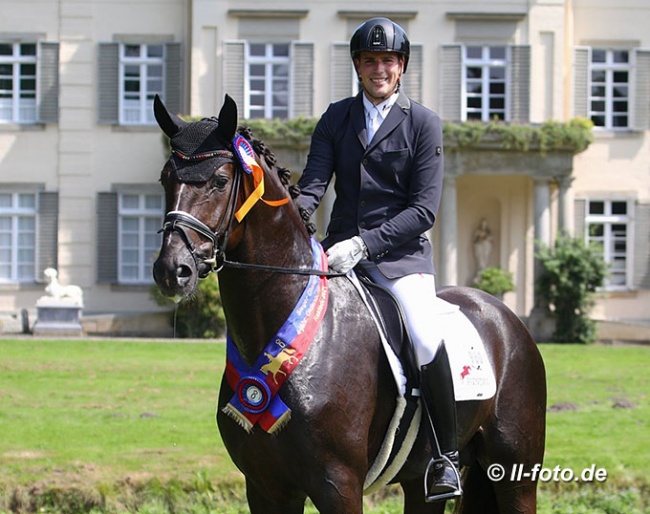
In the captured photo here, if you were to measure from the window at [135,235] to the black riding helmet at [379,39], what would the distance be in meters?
21.0

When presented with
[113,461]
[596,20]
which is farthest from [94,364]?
[596,20]

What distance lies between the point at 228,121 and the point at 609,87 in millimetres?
23321

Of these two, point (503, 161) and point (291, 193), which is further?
point (503, 161)

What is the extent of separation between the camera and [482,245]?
2584cm

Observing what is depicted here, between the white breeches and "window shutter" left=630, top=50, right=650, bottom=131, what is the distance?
881 inches

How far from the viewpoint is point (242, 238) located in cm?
435

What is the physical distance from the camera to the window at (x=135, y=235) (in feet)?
84.2

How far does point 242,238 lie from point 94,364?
11420 mm

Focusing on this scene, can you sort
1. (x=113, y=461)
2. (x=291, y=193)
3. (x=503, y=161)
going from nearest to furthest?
(x=291, y=193), (x=113, y=461), (x=503, y=161)

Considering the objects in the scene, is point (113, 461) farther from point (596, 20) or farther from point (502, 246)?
point (596, 20)

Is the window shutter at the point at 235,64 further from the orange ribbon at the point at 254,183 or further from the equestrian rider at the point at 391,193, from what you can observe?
the orange ribbon at the point at 254,183

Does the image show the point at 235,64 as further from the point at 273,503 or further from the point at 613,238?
the point at 273,503

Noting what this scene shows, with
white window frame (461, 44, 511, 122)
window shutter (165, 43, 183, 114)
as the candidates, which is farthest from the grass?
window shutter (165, 43, 183, 114)

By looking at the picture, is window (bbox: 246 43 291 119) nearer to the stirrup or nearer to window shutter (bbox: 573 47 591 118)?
window shutter (bbox: 573 47 591 118)
